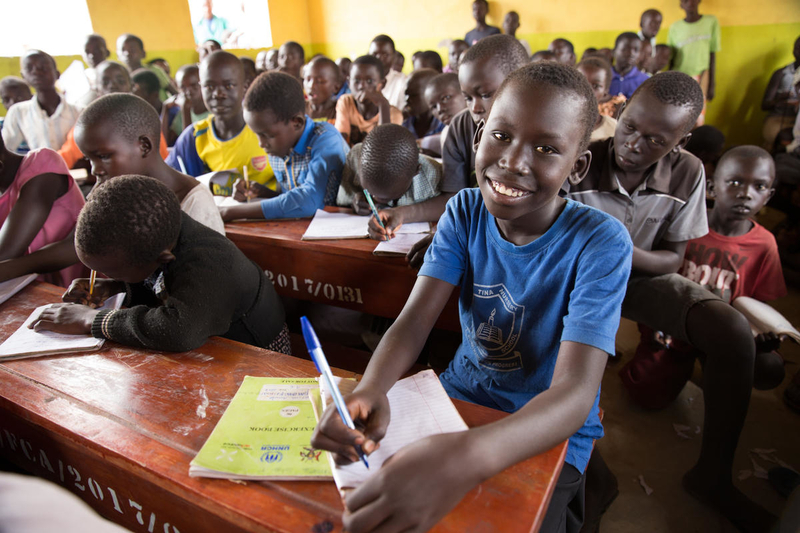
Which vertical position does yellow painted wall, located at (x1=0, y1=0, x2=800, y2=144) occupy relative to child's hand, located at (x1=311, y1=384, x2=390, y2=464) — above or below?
above

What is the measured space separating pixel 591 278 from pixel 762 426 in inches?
58.3

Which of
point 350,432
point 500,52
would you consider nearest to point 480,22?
point 500,52

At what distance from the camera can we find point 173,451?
0.76 metres

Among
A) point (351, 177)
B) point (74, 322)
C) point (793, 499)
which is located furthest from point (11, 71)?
point (793, 499)

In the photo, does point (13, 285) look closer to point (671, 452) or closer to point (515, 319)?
point (515, 319)

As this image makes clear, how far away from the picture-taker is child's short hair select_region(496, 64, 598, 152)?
0.87 m

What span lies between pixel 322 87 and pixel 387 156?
236 cm

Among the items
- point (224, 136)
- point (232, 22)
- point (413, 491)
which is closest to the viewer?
point (413, 491)

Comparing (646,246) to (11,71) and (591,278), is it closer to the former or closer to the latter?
(591,278)

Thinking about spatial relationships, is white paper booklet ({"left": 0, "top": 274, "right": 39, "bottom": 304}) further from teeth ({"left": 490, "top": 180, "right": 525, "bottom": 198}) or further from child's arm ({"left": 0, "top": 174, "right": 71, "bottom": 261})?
teeth ({"left": 490, "top": 180, "right": 525, "bottom": 198})

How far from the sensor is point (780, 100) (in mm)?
4949

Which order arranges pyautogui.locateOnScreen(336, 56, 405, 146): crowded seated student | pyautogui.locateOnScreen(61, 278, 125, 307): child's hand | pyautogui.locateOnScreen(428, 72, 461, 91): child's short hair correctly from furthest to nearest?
pyautogui.locateOnScreen(336, 56, 405, 146): crowded seated student < pyautogui.locateOnScreen(428, 72, 461, 91): child's short hair < pyautogui.locateOnScreen(61, 278, 125, 307): child's hand

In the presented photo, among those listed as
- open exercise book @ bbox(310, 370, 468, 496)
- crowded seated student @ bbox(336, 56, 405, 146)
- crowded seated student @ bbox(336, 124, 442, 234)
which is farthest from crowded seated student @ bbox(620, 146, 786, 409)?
crowded seated student @ bbox(336, 56, 405, 146)

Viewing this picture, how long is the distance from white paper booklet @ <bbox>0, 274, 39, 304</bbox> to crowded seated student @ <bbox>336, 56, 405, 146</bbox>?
240 cm
